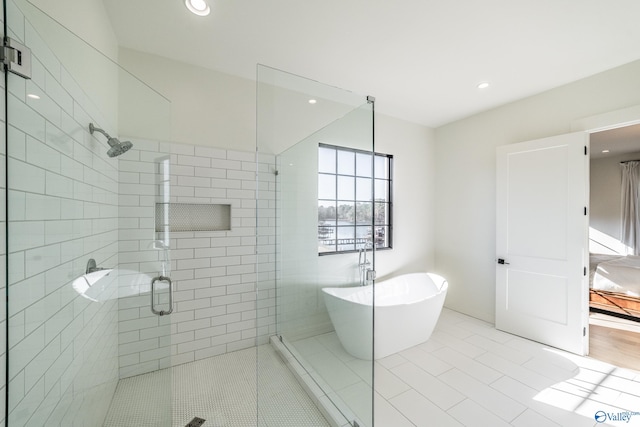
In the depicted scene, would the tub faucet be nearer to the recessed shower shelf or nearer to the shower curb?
the shower curb

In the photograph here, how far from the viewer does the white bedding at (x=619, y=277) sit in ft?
11.0

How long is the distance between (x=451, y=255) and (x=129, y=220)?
13.0ft

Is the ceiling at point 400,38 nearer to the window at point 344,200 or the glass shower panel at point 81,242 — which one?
the glass shower panel at point 81,242

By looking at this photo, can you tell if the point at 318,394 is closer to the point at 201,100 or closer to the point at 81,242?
the point at 81,242

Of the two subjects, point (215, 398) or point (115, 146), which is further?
point (215, 398)

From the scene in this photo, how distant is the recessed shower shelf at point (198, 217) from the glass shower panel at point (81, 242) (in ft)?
1.06

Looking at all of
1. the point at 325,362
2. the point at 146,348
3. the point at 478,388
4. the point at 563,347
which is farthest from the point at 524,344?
the point at 146,348

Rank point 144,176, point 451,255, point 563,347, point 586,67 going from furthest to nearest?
point 451,255 < point 563,347 < point 586,67 < point 144,176

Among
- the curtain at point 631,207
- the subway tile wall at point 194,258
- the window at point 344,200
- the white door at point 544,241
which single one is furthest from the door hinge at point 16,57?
the curtain at point 631,207

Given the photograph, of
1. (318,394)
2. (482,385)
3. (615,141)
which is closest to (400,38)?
(318,394)

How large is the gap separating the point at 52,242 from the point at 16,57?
0.67 metres

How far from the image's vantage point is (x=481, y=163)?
3.45 meters

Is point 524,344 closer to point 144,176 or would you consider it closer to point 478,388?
point 478,388

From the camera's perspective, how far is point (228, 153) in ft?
8.32
